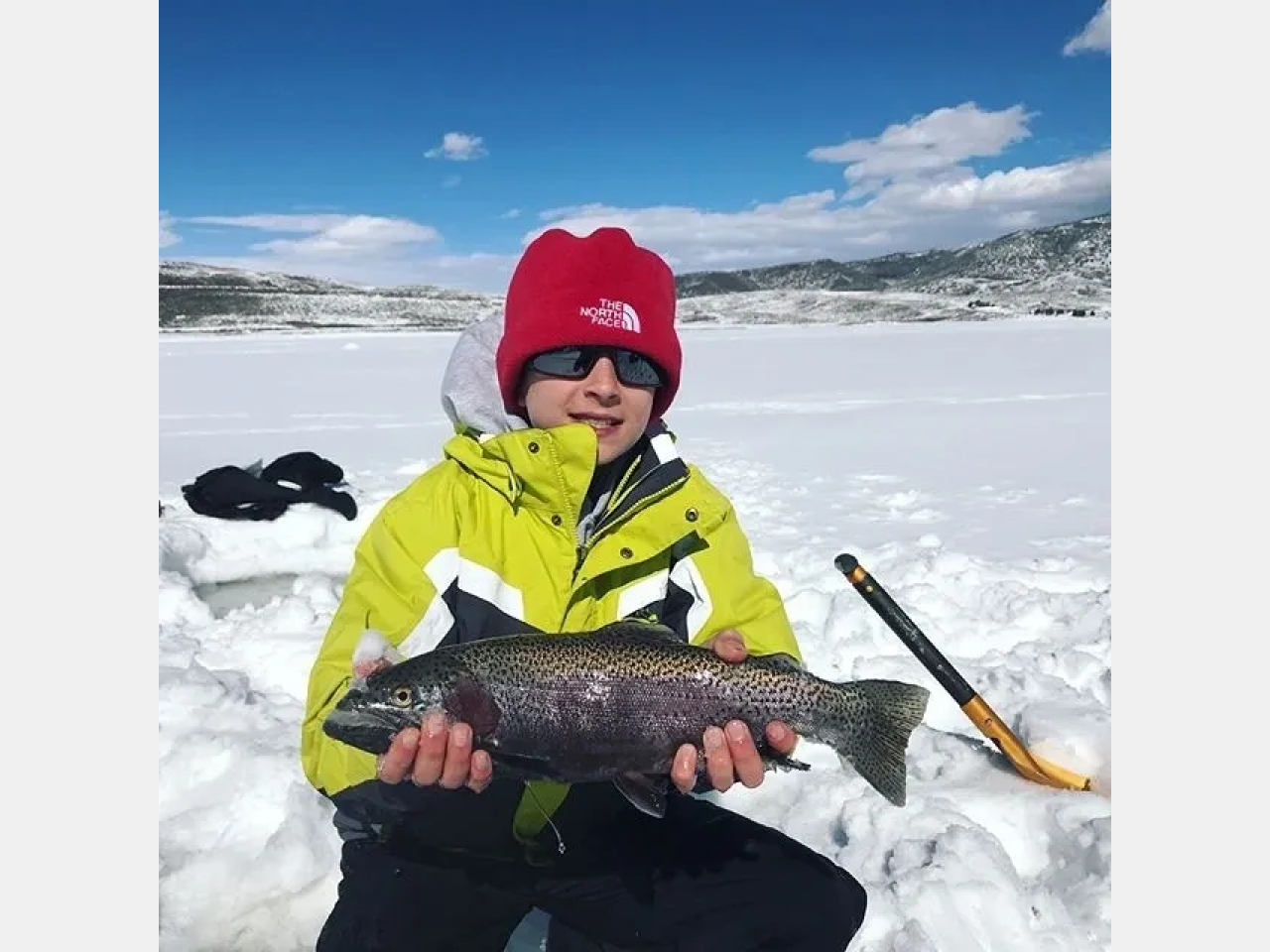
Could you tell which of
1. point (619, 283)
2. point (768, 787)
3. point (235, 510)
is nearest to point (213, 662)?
point (235, 510)

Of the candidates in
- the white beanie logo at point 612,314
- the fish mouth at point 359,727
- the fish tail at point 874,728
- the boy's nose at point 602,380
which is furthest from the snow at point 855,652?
the white beanie logo at point 612,314

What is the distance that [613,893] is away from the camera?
8.10ft

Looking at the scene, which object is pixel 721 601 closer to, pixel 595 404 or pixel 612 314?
pixel 595 404

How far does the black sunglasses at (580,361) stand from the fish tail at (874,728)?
1096 mm

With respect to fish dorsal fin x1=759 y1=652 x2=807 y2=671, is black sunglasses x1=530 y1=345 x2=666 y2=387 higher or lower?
higher

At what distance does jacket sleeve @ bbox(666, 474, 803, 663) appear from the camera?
8.73 feet

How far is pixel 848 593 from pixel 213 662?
10.8ft

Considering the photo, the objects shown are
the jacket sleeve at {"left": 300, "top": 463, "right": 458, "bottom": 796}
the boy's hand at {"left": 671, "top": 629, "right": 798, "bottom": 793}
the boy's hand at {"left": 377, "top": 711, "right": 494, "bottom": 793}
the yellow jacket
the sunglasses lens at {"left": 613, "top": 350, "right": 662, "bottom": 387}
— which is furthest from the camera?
the sunglasses lens at {"left": 613, "top": 350, "right": 662, "bottom": 387}

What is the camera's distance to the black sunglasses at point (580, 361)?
274 cm

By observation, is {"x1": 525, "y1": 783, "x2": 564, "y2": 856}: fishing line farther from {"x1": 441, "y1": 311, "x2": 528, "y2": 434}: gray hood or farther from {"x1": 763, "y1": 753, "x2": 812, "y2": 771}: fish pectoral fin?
{"x1": 441, "y1": 311, "x2": 528, "y2": 434}: gray hood

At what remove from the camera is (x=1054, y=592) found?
5.48 meters

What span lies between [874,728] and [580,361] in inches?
50.7

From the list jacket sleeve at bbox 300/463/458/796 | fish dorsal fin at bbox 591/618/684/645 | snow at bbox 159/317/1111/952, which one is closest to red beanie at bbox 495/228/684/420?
jacket sleeve at bbox 300/463/458/796

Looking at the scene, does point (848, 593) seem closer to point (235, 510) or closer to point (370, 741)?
point (370, 741)
